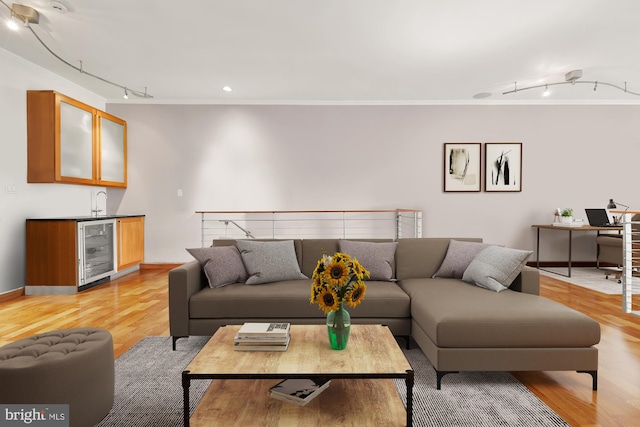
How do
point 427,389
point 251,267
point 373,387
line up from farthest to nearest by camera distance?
point 251,267
point 427,389
point 373,387

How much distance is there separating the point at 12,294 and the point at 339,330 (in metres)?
4.36

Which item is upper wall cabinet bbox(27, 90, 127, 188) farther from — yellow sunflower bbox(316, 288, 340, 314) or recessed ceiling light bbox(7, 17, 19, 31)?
yellow sunflower bbox(316, 288, 340, 314)

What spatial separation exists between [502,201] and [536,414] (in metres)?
4.94

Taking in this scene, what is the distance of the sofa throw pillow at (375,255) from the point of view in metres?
3.17

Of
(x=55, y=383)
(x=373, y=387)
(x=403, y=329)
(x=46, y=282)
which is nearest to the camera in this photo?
(x=55, y=383)

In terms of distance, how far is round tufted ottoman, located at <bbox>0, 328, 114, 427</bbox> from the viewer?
1554mm

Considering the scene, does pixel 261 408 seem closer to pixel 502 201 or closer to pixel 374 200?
pixel 374 200

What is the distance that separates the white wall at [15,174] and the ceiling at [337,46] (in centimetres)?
A: 22

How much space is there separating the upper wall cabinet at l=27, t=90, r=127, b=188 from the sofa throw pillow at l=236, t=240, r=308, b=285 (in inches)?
116

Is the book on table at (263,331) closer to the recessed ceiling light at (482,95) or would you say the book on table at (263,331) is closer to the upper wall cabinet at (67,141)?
the upper wall cabinet at (67,141)

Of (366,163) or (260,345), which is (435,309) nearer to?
(260,345)

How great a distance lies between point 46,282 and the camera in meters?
4.48

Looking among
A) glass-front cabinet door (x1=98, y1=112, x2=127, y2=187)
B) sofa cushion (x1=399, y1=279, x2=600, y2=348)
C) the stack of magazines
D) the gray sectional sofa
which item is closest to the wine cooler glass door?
glass-front cabinet door (x1=98, y1=112, x2=127, y2=187)

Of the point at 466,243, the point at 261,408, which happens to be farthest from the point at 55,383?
the point at 466,243
